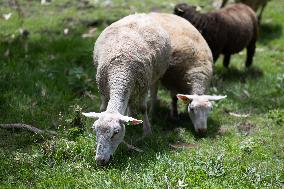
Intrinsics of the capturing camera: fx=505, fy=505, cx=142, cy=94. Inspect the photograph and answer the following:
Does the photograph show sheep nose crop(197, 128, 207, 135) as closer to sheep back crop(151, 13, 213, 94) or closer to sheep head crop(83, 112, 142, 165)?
sheep back crop(151, 13, 213, 94)

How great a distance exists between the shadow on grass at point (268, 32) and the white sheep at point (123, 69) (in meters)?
6.63

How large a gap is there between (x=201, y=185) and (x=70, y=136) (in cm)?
218

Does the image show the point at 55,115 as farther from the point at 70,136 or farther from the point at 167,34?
the point at 167,34

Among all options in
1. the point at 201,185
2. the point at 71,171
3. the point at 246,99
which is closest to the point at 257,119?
the point at 246,99

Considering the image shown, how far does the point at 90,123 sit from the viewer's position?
7.65m

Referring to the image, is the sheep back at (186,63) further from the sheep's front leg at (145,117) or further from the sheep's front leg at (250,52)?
the sheep's front leg at (250,52)

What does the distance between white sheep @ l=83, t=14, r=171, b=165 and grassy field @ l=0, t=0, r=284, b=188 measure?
41 cm

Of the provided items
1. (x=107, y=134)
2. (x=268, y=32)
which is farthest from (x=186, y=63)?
(x=268, y=32)

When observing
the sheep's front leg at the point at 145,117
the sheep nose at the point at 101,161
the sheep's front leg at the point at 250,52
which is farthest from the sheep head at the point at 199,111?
the sheep's front leg at the point at 250,52

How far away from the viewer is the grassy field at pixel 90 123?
6.09m

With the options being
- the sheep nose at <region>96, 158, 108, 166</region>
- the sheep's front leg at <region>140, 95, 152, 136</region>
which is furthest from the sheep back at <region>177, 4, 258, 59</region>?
the sheep nose at <region>96, 158, 108, 166</region>

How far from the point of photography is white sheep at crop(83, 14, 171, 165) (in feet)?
20.7

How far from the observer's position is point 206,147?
287 inches

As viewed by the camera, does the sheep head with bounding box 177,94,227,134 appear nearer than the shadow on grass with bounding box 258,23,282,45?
Result: Yes
